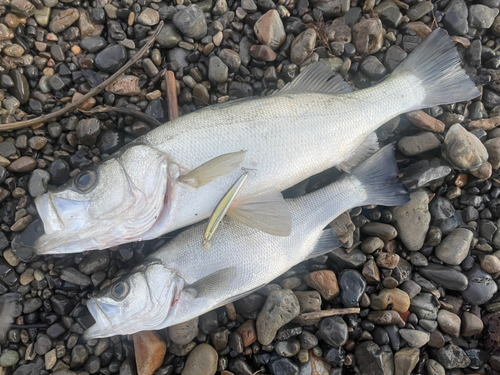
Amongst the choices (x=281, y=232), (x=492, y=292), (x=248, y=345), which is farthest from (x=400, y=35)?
(x=248, y=345)

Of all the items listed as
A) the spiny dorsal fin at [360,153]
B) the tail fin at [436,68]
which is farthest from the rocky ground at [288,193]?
the spiny dorsal fin at [360,153]

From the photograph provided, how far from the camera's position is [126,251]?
8.97ft

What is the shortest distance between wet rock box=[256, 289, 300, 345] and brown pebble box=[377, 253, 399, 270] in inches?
33.1

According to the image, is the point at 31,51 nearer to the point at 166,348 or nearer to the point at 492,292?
the point at 166,348

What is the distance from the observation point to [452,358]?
8.71 ft

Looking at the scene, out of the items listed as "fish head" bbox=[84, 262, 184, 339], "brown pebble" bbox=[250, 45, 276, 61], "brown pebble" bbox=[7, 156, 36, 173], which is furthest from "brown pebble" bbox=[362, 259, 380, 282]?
"brown pebble" bbox=[7, 156, 36, 173]

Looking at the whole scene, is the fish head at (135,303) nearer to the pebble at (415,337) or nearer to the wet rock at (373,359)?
the wet rock at (373,359)

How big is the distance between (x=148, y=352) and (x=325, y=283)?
1555 millimetres

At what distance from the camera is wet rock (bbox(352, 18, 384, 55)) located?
2.91 m

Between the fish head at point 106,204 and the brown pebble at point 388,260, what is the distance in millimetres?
1928

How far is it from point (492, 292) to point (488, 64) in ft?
7.07

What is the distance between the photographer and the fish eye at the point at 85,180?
6.94ft

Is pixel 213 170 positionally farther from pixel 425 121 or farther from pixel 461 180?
pixel 461 180

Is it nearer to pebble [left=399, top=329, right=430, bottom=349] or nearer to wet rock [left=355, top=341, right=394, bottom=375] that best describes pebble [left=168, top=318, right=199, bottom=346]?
wet rock [left=355, top=341, right=394, bottom=375]
